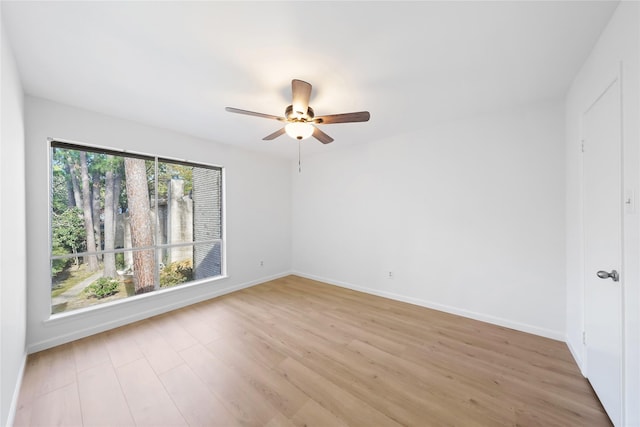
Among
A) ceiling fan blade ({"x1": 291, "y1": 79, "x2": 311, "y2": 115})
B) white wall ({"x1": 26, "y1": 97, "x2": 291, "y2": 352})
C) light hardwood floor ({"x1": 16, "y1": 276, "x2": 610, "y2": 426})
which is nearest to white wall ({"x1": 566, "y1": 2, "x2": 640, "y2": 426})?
light hardwood floor ({"x1": 16, "y1": 276, "x2": 610, "y2": 426})

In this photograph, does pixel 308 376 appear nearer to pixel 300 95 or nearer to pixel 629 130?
pixel 300 95

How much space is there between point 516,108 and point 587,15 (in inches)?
54.2

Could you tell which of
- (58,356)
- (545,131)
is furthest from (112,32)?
(545,131)

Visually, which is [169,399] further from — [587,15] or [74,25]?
[587,15]

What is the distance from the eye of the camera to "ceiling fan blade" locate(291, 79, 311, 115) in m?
1.84

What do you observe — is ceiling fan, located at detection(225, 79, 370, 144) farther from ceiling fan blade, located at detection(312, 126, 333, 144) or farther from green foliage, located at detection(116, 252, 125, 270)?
green foliage, located at detection(116, 252, 125, 270)

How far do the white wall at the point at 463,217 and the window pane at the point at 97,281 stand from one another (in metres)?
2.95

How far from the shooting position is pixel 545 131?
2504mm

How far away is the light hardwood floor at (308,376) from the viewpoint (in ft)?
5.10

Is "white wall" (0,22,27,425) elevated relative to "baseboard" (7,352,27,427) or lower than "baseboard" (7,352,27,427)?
elevated

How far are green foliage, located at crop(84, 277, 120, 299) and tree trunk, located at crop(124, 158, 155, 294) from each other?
0.22 meters

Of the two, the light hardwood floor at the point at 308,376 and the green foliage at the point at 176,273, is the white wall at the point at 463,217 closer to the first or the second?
the light hardwood floor at the point at 308,376

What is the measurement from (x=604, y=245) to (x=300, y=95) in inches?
98.2

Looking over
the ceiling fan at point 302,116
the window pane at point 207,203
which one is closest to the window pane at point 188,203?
the window pane at point 207,203
